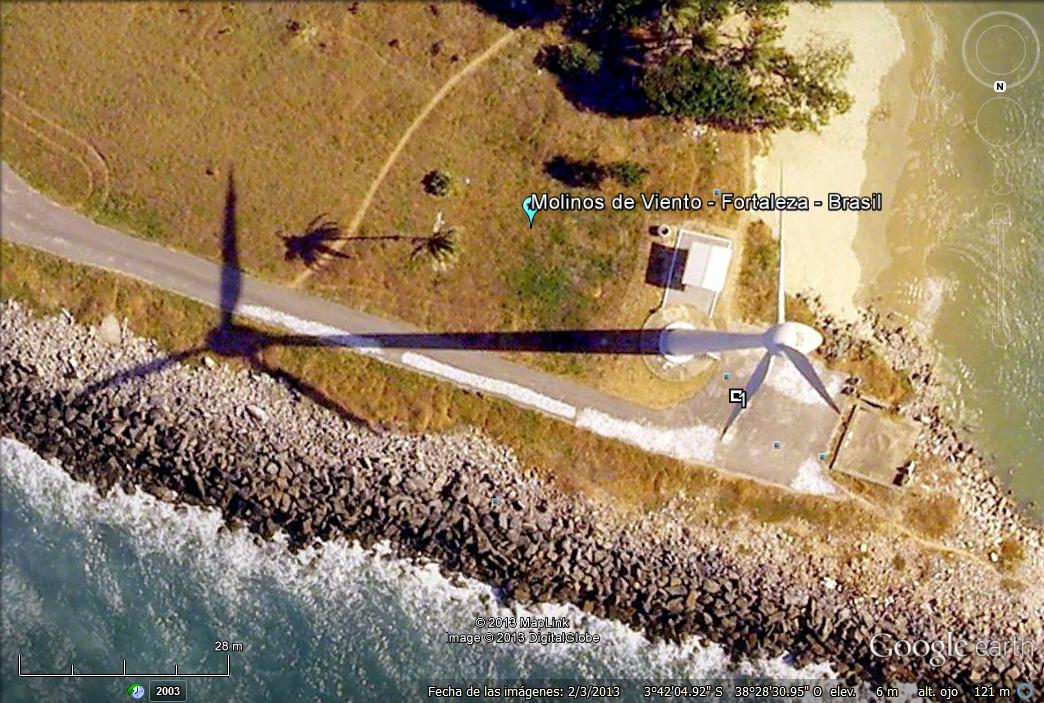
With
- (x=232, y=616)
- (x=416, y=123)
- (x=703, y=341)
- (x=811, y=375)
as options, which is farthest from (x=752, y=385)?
(x=232, y=616)

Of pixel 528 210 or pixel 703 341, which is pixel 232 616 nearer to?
pixel 528 210

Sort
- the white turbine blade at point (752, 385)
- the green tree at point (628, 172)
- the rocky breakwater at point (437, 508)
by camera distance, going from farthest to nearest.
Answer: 1. the rocky breakwater at point (437, 508)
2. the white turbine blade at point (752, 385)
3. the green tree at point (628, 172)

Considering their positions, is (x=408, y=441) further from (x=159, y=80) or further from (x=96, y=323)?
(x=159, y=80)

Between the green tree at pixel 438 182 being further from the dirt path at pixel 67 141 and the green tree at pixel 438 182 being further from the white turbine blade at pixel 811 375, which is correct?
the white turbine blade at pixel 811 375

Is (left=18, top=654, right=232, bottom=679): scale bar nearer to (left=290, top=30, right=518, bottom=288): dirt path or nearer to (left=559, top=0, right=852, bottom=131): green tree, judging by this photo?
(left=290, top=30, right=518, bottom=288): dirt path

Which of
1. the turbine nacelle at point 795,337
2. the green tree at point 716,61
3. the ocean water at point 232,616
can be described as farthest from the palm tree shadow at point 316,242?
the turbine nacelle at point 795,337
